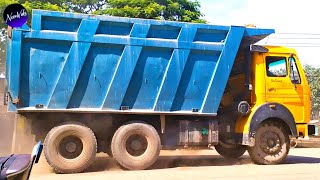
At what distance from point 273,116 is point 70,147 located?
4.67m

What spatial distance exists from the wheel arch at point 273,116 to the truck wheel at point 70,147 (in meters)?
3.69

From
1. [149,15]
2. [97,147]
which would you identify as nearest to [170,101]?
[97,147]

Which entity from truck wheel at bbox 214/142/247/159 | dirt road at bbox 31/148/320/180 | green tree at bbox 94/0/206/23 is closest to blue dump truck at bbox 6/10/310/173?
→ dirt road at bbox 31/148/320/180

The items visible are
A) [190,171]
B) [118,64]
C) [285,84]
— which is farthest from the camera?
[285,84]

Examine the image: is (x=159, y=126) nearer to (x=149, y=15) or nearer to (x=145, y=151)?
(x=145, y=151)

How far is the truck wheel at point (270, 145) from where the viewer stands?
891 centimetres

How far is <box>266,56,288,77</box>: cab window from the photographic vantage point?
9.12 metres

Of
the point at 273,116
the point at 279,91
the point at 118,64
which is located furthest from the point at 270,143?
the point at 118,64

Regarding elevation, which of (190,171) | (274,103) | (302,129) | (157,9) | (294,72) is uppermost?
(157,9)

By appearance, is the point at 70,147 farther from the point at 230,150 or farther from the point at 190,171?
the point at 230,150

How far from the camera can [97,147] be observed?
26.8ft

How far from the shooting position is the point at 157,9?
16625 millimetres

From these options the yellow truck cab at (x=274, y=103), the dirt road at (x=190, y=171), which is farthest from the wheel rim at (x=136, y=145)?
the yellow truck cab at (x=274, y=103)

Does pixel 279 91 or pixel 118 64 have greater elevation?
pixel 118 64
